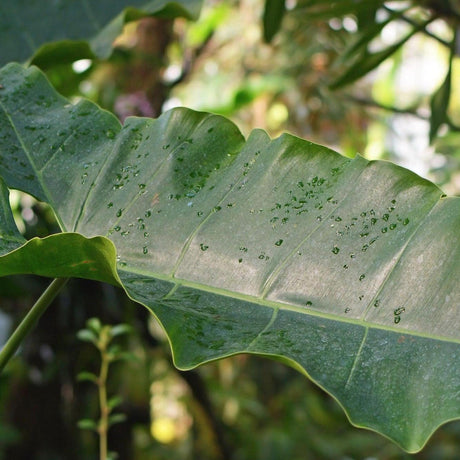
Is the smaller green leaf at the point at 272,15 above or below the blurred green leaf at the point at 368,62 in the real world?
above

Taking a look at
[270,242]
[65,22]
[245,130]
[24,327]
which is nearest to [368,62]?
[65,22]

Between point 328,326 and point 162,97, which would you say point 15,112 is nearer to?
point 328,326

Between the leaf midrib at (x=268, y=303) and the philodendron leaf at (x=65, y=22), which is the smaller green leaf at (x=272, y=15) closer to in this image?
the philodendron leaf at (x=65, y=22)

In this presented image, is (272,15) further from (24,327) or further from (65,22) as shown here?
(24,327)

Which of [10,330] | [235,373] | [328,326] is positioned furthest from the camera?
[235,373]

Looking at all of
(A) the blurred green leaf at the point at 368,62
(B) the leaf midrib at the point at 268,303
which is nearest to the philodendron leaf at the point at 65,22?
(A) the blurred green leaf at the point at 368,62

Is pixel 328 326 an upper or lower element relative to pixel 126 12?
lower

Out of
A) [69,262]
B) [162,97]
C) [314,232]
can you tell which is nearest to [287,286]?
[314,232]
